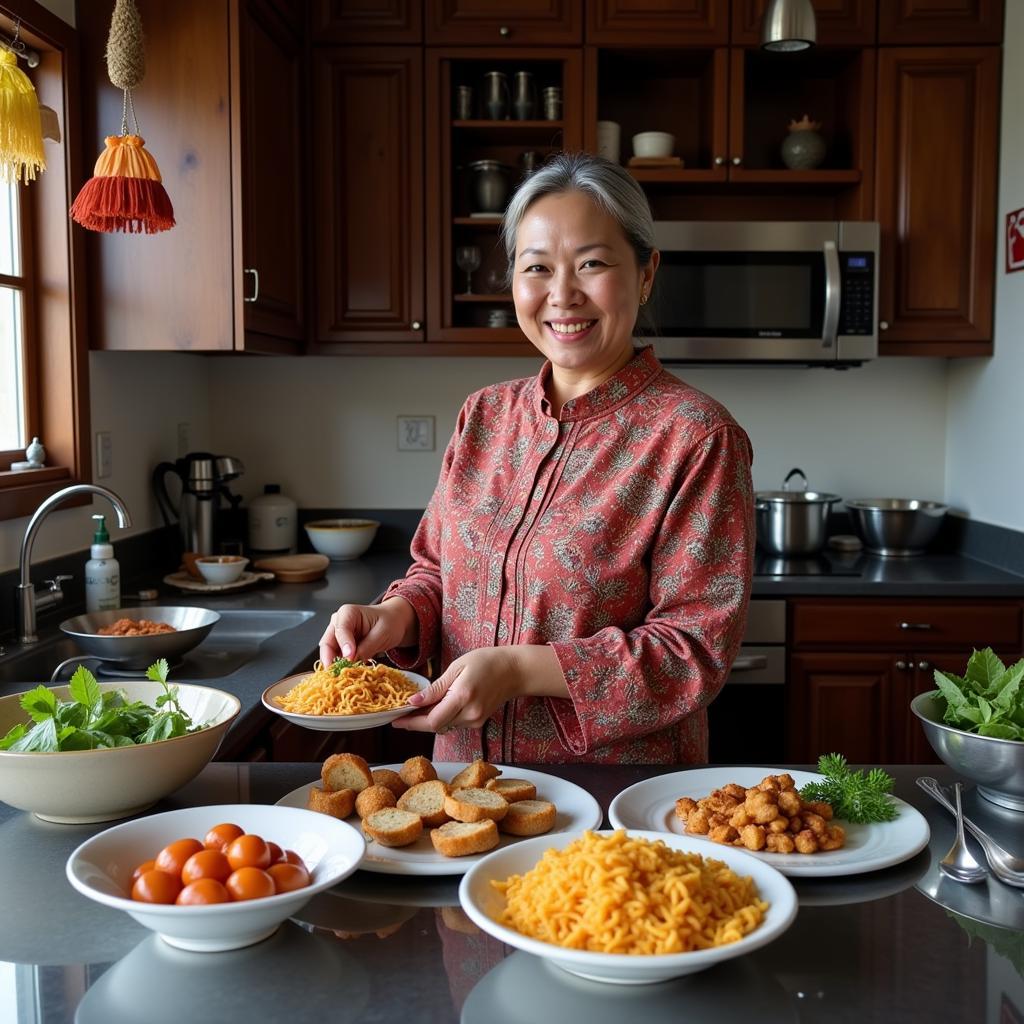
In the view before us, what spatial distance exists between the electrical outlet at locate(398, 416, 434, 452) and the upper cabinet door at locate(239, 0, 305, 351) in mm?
537

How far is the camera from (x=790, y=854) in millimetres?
1082

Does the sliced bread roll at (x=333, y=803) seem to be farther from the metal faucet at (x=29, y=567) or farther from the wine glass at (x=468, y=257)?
the wine glass at (x=468, y=257)

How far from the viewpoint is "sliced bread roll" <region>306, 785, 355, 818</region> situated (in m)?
1.16

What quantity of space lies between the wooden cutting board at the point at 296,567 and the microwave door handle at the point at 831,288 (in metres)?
1.63

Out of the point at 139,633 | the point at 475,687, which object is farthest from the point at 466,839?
the point at 139,633

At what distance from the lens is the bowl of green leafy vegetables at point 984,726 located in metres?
1.18

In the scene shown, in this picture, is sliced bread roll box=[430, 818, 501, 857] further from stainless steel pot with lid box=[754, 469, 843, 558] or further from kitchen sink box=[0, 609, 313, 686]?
stainless steel pot with lid box=[754, 469, 843, 558]

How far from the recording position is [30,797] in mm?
1154

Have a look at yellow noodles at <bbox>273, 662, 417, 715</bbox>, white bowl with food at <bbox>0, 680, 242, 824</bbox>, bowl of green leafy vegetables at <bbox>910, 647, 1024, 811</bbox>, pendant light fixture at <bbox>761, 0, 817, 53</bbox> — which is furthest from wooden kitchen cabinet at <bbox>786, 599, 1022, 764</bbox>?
white bowl with food at <bbox>0, 680, 242, 824</bbox>

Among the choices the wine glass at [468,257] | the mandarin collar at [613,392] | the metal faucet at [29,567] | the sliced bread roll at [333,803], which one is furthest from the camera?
the wine glass at [468,257]

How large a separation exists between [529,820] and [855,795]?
0.35 m

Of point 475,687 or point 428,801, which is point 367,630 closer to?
point 475,687

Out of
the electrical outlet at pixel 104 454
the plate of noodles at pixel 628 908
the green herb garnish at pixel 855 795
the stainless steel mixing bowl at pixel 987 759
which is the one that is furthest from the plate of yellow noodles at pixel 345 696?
the electrical outlet at pixel 104 454

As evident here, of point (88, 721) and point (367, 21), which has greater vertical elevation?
point (367, 21)
